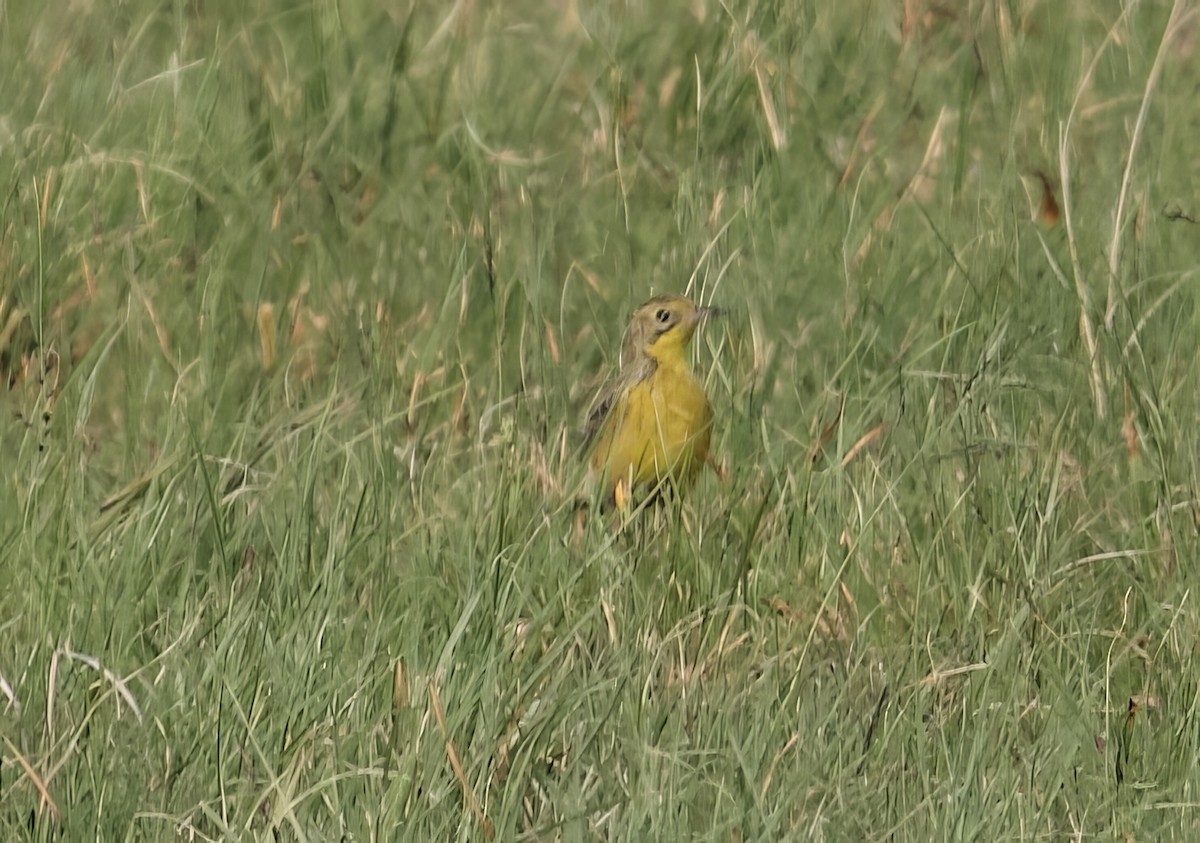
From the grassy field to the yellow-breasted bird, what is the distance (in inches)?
3.7

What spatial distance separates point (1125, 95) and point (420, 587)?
3.19 meters

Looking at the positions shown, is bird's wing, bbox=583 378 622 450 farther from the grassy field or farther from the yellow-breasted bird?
the grassy field

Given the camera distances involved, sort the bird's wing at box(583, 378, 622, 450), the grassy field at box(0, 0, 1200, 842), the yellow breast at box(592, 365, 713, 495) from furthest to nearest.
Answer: the bird's wing at box(583, 378, 622, 450) < the yellow breast at box(592, 365, 713, 495) < the grassy field at box(0, 0, 1200, 842)

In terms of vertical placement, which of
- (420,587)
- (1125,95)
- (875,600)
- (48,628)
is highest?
(48,628)

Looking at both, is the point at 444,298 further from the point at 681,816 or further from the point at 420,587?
the point at 681,816

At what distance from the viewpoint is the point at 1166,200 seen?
19.5ft

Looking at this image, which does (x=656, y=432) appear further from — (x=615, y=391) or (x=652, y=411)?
(x=615, y=391)

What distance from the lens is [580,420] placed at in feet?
18.1

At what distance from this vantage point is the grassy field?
3.71 metres

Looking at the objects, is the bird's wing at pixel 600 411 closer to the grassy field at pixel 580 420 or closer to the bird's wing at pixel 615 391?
the bird's wing at pixel 615 391

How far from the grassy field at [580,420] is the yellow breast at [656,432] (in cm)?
8

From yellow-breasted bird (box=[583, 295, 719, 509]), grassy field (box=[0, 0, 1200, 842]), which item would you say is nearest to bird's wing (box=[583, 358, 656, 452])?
yellow-breasted bird (box=[583, 295, 719, 509])

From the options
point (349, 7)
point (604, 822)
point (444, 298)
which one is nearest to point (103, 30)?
point (349, 7)

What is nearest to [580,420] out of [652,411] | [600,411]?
[600,411]
